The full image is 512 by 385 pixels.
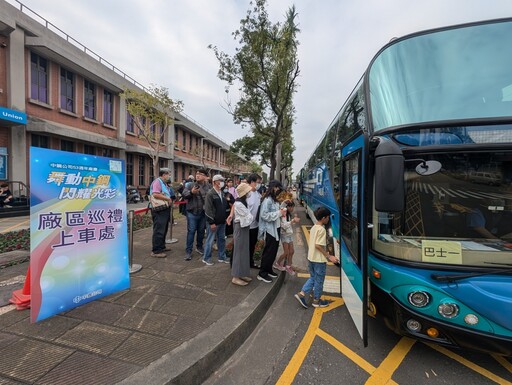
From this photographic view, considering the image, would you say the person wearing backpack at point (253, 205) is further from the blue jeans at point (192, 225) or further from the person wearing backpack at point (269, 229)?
the blue jeans at point (192, 225)

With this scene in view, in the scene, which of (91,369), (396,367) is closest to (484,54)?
(396,367)

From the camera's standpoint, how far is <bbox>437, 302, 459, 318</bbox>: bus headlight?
7.45ft

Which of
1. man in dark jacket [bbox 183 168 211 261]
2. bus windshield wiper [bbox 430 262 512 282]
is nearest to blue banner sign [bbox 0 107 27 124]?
man in dark jacket [bbox 183 168 211 261]

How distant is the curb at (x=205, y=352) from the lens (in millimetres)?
2148

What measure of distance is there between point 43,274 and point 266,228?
9.55 ft

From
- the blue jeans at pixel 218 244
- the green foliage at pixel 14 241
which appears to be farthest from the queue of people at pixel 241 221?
the green foliage at pixel 14 241

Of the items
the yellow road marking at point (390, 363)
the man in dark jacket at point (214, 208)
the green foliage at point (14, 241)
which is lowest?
the yellow road marking at point (390, 363)

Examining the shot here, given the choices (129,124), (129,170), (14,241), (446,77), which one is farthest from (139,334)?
(129,124)

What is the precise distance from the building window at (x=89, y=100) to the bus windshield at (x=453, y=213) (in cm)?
1864

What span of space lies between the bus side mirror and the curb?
Answer: 6.65 ft

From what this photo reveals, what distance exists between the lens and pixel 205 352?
246 cm

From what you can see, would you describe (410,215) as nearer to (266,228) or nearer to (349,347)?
(349,347)

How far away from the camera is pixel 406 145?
2.60 metres

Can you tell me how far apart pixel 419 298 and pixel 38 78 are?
17731mm
